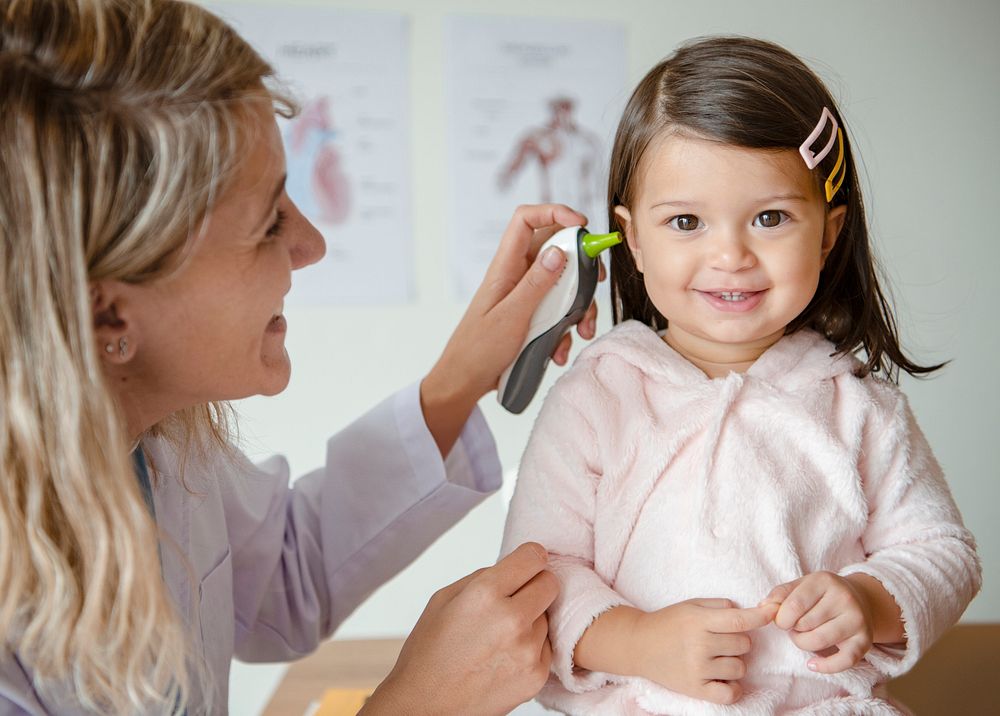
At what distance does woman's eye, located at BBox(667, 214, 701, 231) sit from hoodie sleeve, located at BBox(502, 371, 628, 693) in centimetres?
→ 21

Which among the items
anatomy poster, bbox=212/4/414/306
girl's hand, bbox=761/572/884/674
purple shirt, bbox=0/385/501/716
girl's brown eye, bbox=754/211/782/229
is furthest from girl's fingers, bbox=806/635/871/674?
anatomy poster, bbox=212/4/414/306

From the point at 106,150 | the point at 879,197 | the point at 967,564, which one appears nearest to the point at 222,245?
the point at 106,150

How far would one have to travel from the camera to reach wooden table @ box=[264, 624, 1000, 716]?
118 centimetres

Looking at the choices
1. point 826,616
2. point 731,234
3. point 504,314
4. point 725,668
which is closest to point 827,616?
point 826,616

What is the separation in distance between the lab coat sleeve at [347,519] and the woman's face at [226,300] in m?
0.32

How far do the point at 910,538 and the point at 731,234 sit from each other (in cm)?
35

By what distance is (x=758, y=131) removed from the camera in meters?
0.92

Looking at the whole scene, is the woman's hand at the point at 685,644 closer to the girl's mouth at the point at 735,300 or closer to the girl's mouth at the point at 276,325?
the girl's mouth at the point at 735,300

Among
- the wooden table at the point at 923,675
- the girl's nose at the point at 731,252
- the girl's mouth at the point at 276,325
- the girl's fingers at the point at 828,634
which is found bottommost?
the wooden table at the point at 923,675

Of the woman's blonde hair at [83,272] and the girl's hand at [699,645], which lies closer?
the woman's blonde hair at [83,272]

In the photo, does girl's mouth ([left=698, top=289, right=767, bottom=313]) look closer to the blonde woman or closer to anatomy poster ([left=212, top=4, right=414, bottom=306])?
the blonde woman

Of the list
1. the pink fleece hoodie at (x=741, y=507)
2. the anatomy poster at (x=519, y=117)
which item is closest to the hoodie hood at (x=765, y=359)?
the pink fleece hoodie at (x=741, y=507)

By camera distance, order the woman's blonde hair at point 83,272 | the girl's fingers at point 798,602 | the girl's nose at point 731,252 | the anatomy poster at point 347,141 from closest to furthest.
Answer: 1. the woman's blonde hair at point 83,272
2. the girl's fingers at point 798,602
3. the girl's nose at point 731,252
4. the anatomy poster at point 347,141

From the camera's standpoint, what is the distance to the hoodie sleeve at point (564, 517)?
3.04 feet
